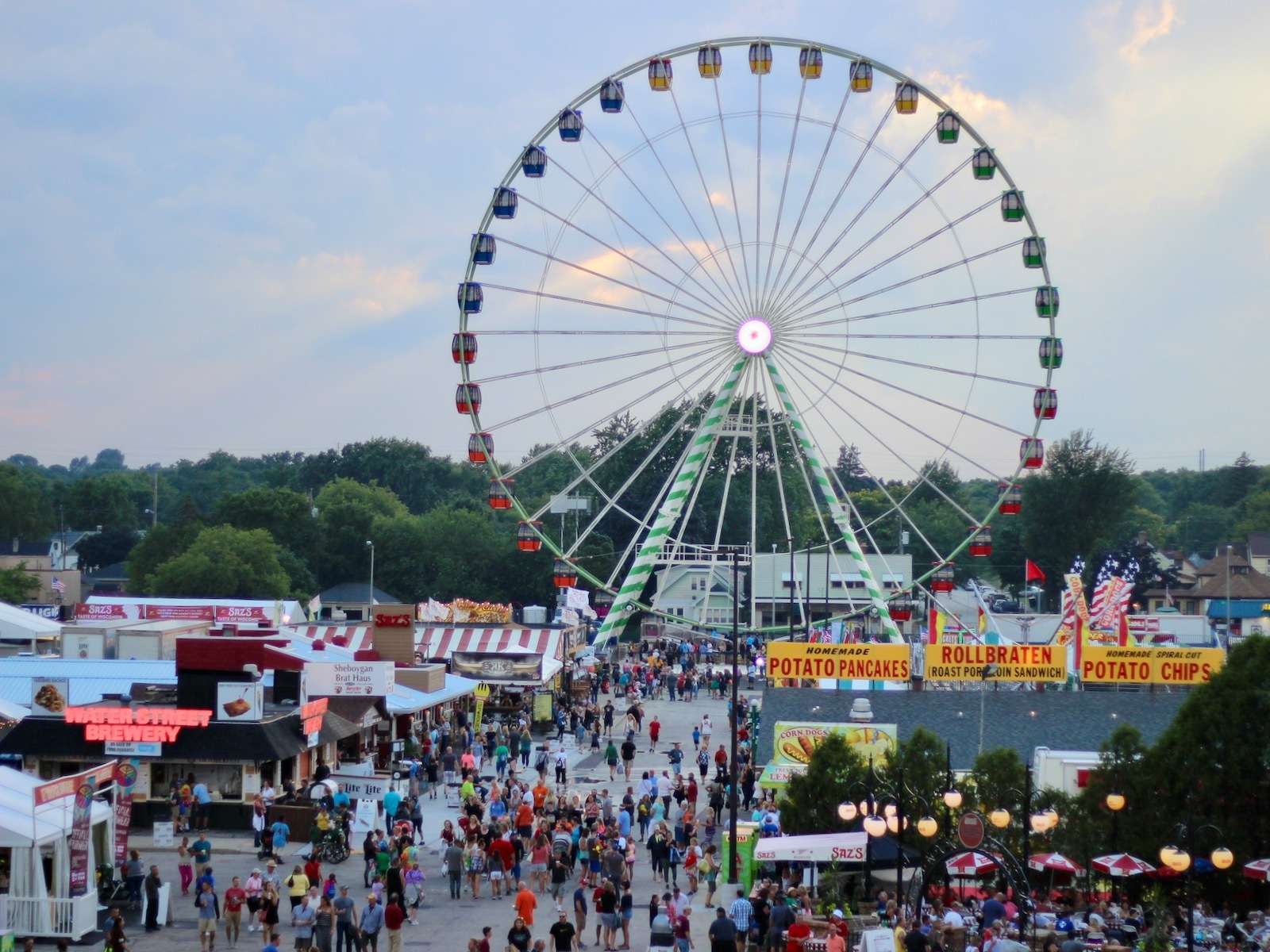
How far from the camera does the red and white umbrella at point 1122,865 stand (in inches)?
803

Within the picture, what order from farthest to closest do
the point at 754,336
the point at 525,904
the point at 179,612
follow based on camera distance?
1. the point at 179,612
2. the point at 754,336
3. the point at 525,904

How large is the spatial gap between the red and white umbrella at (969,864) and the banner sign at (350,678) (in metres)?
17.0

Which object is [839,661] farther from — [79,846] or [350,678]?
[79,846]

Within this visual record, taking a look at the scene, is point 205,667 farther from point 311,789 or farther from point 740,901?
point 740,901

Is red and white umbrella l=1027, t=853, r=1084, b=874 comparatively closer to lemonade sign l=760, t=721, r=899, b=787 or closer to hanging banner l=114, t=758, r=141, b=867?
lemonade sign l=760, t=721, r=899, b=787

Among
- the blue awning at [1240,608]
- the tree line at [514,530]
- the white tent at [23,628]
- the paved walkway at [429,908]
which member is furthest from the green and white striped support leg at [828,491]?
the blue awning at [1240,608]

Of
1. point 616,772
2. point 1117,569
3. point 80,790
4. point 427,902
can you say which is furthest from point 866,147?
point 1117,569

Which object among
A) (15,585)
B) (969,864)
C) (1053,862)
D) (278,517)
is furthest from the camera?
(278,517)

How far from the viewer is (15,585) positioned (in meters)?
84.3

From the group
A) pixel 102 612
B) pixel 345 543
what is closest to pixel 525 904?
pixel 102 612

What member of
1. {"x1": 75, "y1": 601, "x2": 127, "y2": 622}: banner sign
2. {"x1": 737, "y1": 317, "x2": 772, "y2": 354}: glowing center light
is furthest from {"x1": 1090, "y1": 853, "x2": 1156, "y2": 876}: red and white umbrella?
{"x1": 75, "y1": 601, "x2": 127, "y2": 622}: banner sign

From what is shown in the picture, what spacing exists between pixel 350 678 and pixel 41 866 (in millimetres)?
15528

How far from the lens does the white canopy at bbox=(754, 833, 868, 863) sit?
860 inches

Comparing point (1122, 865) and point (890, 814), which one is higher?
point (890, 814)
